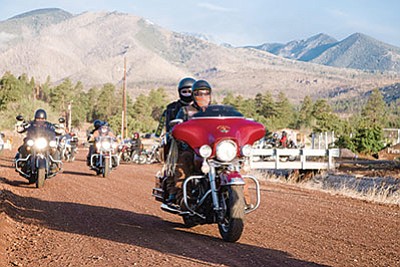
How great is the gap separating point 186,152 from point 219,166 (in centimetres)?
78

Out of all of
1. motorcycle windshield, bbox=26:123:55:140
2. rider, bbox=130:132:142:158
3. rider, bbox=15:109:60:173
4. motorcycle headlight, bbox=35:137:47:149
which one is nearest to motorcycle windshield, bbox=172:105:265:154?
motorcycle headlight, bbox=35:137:47:149

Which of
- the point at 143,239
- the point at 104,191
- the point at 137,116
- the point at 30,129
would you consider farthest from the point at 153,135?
the point at 137,116

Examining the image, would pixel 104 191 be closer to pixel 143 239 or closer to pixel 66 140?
pixel 143 239

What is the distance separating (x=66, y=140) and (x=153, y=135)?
66.4 ft

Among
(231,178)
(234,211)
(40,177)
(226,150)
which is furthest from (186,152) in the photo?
(40,177)

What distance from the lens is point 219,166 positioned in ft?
25.5

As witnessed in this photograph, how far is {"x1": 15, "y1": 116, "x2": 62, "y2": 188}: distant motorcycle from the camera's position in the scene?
1512 centimetres

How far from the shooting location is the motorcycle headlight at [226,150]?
7676 millimetres

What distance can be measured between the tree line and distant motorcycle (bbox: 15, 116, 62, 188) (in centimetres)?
4461

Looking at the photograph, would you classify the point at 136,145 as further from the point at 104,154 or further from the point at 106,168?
the point at 106,168

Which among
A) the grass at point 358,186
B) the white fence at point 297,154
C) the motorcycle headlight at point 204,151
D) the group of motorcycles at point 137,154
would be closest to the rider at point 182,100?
the motorcycle headlight at point 204,151

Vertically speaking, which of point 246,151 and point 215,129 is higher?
point 215,129

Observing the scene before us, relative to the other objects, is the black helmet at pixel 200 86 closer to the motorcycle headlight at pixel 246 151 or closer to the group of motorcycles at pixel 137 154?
the motorcycle headlight at pixel 246 151

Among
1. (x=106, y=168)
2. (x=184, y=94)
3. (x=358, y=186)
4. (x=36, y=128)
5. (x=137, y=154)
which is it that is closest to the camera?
(x=184, y=94)
